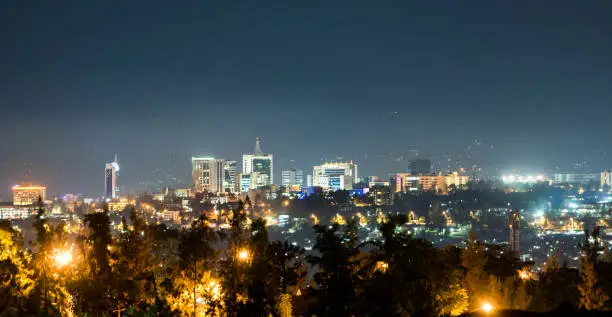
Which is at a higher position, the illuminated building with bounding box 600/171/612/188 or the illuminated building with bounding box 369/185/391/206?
the illuminated building with bounding box 600/171/612/188

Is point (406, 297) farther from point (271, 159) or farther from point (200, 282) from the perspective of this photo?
point (271, 159)

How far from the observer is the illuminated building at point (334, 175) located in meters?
112

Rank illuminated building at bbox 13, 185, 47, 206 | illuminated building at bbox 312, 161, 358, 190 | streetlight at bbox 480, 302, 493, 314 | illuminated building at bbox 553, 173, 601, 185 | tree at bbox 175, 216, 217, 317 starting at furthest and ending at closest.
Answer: illuminated building at bbox 553, 173, 601, 185
illuminated building at bbox 312, 161, 358, 190
illuminated building at bbox 13, 185, 47, 206
tree at bbox 175, 216, 217, 317
streetlight at bbox 480, 302, 493, 314

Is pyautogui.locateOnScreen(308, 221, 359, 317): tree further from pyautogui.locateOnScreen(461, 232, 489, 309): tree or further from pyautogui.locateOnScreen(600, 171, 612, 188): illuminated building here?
pyautogui.locateOnScreen(600, 171, 612, 188): illuminated building

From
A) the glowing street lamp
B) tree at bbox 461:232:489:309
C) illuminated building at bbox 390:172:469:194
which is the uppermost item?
illuminated building at bbox 390:172:469:194

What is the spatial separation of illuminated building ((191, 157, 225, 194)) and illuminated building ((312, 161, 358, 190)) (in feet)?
59.7

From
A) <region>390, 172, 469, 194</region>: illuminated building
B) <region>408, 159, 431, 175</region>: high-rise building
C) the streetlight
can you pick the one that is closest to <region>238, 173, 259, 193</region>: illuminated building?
<region>390, 172, 469, 194</region>: illuminated building

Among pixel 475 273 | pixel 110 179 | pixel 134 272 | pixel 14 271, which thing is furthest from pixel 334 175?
pixel 134 272

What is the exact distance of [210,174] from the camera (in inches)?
4569

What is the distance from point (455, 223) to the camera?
60312 millimetres

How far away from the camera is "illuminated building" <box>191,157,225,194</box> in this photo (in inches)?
4552

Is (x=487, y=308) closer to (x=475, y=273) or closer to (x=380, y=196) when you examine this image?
(x=475, y=273)

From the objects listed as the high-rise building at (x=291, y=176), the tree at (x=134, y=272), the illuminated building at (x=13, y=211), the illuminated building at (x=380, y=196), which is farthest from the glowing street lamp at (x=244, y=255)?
the high-rise building at (x=291, y=176)

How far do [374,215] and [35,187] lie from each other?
194 ft
